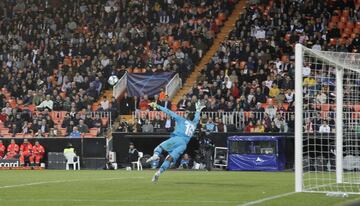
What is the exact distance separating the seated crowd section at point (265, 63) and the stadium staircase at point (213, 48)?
1100 millimetres

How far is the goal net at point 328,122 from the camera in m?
19.8

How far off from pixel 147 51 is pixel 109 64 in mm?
2033

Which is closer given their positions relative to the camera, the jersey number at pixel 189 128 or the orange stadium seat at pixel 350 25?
the jersey number at pixel 189 128

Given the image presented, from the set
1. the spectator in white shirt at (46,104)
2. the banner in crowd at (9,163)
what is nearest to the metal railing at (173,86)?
the spectator in white shirt at (46,104)

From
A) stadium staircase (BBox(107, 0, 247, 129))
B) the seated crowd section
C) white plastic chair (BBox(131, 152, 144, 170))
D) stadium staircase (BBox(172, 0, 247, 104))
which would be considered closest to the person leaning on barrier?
stadium staircase (BBox(107, 0, 247, 129))

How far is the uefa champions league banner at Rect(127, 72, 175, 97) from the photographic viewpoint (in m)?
39.8

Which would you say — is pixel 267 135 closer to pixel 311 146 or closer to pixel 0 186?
pixel 311 146

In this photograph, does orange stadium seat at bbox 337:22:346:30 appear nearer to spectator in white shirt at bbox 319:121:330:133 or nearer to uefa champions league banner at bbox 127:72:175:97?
uefa champions league banner at bbox 127:72:175:97

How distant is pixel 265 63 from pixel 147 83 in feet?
19.0

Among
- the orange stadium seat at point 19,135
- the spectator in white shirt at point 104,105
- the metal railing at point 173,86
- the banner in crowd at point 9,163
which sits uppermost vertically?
the metal railing at point 173,86

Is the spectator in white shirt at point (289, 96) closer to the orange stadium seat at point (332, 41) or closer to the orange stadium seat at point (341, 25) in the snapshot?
the orange stadium seat at point (332, 41)

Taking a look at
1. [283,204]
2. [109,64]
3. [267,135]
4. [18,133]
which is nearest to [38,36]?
[109,64]

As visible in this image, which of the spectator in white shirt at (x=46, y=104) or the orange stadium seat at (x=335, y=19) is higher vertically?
the orange stadium seat at (x=335, y=19)

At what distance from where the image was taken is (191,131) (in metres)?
22.4
